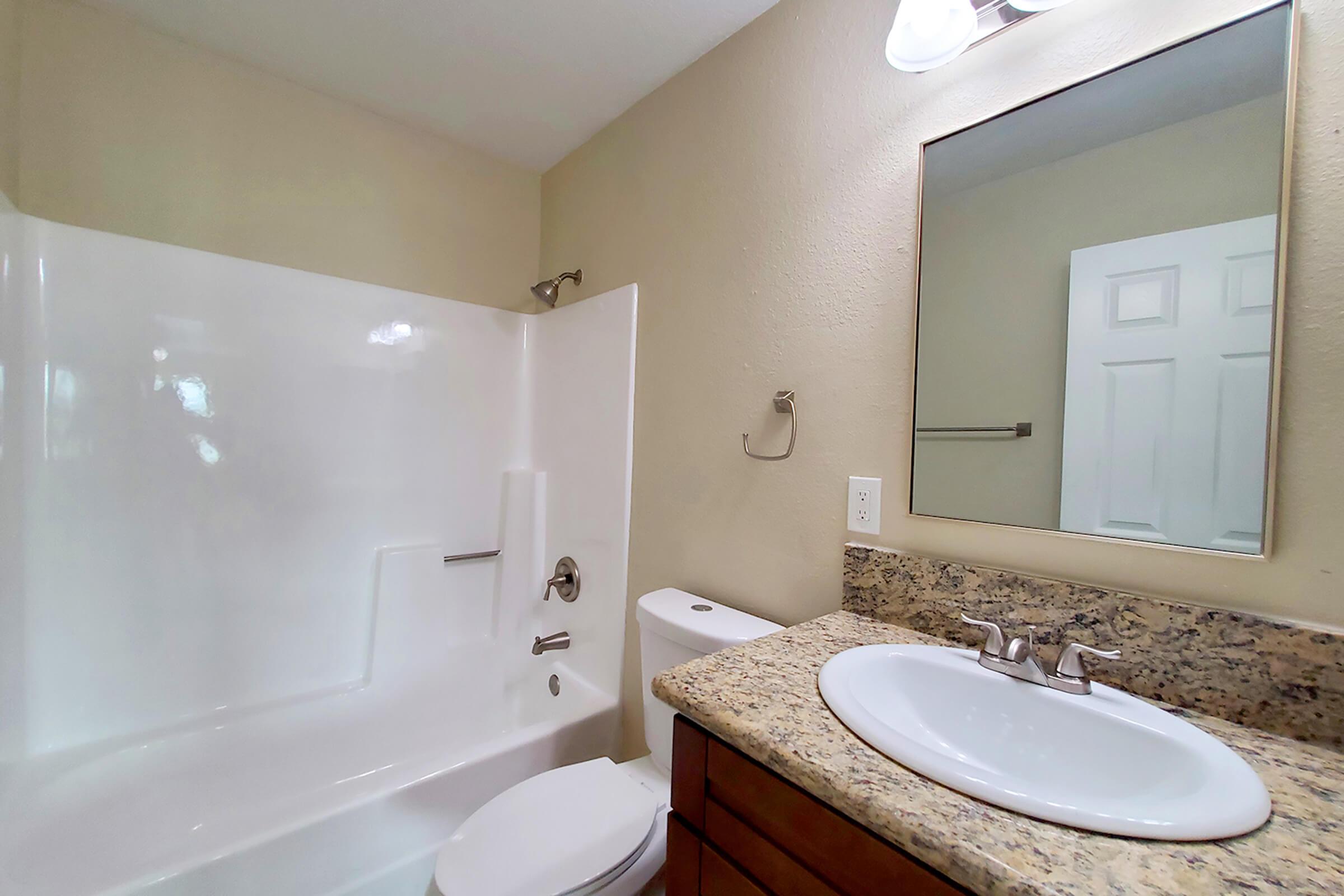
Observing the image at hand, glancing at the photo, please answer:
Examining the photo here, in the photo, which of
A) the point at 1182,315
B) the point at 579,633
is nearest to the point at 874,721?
the point at 1182,315

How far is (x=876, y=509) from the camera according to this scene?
42.4 inches

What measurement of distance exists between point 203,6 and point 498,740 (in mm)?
2201

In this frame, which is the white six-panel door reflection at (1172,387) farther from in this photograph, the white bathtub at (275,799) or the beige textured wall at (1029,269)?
the white bathtub at (275,799)

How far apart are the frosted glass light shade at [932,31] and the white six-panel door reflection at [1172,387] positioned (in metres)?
0.43

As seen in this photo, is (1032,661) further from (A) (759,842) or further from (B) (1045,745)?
(A) (759,842)

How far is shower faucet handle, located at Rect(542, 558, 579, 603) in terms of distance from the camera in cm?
193

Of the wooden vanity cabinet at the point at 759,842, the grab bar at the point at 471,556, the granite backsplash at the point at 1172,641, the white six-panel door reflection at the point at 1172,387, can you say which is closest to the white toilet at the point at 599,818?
the wooden vanity cabinet at the point at 759,842

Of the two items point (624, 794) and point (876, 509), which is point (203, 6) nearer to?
point (876, 509)

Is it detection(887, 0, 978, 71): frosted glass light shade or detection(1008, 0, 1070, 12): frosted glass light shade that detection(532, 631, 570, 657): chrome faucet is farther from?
detection(1008, 0, 1070, 12): frosted glass light shade

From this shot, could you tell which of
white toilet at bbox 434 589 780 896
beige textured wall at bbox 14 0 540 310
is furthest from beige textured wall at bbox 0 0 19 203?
white toilet at bbox 434 589 780 896

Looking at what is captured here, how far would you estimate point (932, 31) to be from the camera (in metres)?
0.90

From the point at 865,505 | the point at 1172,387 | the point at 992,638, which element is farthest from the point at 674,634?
the point at 1172,387

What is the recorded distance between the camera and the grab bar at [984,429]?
0.93 meters

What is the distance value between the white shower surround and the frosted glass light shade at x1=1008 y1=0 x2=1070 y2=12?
116 cm
